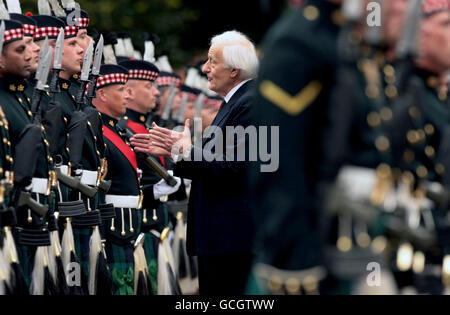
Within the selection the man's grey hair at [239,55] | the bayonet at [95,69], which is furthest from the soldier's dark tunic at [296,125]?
the bayonet at [95,69]

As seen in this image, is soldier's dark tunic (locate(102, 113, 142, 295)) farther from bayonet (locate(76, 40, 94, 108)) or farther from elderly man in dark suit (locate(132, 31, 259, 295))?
elderly man in dark suit (locate(132, 31, 259, 295))

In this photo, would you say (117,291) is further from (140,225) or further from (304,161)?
(304,161)

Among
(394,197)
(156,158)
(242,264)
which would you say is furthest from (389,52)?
(156,158)

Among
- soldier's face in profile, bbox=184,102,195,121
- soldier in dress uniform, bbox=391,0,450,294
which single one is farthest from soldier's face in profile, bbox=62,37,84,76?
soldier's face in profile, bbox=184,102,195,121

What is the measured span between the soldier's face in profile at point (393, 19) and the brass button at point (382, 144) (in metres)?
0.52

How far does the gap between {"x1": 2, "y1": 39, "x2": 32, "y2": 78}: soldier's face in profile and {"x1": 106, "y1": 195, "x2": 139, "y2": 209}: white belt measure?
7.78ft

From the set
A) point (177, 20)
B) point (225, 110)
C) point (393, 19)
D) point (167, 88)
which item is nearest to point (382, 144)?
point (393, 19)

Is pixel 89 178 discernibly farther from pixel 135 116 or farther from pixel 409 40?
pixel 409 40

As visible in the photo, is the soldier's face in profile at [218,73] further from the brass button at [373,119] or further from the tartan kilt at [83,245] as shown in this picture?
the brass button at [373,119]

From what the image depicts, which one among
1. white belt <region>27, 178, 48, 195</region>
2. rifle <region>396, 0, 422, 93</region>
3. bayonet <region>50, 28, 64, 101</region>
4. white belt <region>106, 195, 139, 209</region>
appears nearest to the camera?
rifle <region>396, 0, 422, 93</region>

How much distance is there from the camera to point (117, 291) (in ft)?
30.9

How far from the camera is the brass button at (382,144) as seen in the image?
14.5 feet

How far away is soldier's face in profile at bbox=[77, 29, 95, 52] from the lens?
936 cm
